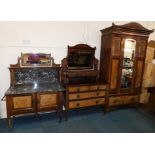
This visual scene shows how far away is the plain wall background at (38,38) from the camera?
105 inches

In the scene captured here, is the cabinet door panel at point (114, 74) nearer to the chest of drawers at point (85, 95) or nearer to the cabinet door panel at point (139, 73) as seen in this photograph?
the chest of drawers at point (85, 95)

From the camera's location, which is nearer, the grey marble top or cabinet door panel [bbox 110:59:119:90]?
the grey marble top

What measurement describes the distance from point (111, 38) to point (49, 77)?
1.55 meters

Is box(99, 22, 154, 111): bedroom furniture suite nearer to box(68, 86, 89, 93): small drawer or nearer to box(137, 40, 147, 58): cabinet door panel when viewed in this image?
box(137, 40, 147, 58): cabinet door panel

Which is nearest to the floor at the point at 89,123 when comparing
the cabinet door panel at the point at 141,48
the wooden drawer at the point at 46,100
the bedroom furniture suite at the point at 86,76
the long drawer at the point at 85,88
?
the bedroom furniture suite at the point at 86,76

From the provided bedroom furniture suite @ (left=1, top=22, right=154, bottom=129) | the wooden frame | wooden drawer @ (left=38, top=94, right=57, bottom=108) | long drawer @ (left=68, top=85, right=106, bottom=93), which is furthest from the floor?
the wooden frame

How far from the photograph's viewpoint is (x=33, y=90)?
248 centimetres

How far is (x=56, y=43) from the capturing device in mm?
2971

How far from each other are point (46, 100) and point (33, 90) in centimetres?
30

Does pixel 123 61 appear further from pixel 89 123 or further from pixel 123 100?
pixel 89 123

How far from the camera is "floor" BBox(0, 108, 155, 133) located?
2.52 metres

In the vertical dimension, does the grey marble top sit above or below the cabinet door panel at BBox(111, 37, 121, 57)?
below
